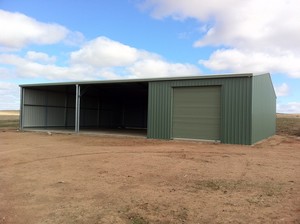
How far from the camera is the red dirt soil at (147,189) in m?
5.59

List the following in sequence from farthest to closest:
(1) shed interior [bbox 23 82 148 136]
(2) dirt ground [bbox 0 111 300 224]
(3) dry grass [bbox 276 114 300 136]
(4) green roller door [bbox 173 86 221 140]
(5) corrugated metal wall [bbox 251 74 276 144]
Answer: (3) dry grass [bbox 276 114 300 136] → (1) shed interior [bbox 23 82 148 136] → (4) green roller door [bbox 173 86 221 140] → (5) corrugated metal wall [bbox 251 74 276 144] → (2) dirt ground [bbox 0 111 300 224]

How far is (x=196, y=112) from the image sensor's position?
60.1 ft

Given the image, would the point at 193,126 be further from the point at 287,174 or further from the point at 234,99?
the point at 287,174

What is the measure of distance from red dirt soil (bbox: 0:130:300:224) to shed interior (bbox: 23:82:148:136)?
42.0ft

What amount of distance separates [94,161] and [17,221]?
576 centimetres

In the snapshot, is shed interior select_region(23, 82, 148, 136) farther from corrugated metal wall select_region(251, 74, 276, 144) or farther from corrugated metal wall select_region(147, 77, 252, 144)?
corrugated metal wall select_region(251, 74, 276, 144)

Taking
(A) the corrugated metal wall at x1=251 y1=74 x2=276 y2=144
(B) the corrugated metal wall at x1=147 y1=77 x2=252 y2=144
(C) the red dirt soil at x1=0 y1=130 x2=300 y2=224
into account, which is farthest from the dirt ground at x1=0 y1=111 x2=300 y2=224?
(A) the corrugated metal wall at x1=251 y1=74 x2=276 y2=144

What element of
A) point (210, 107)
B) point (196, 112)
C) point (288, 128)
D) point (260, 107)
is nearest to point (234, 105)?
point (210, 107)

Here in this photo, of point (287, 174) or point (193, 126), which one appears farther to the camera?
point (193, 126)

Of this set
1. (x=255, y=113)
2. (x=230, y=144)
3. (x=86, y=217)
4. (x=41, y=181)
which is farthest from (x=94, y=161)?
(x=255, y=113)

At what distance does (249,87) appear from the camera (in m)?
16.6

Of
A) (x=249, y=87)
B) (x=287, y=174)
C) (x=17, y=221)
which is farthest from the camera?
(x=249, y=87)

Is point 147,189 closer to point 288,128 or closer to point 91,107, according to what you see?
point 91,107

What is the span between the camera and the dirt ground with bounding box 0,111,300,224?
18.3 ft
